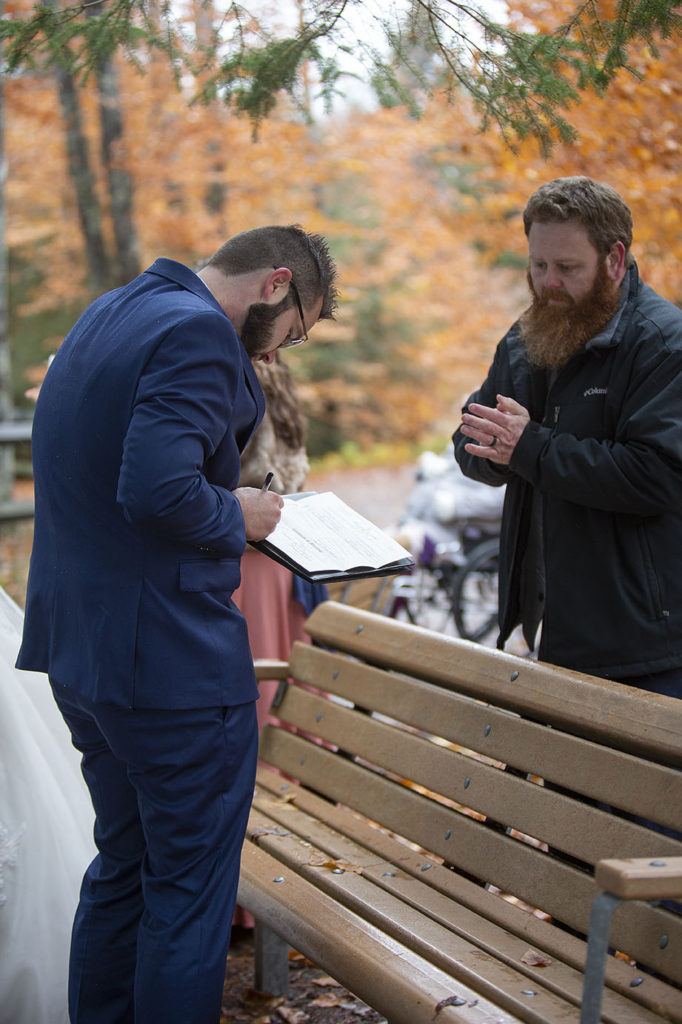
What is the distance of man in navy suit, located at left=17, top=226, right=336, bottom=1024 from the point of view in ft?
7.02

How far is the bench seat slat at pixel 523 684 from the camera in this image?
2.40 meters

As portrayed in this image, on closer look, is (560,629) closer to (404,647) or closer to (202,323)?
(404,647)

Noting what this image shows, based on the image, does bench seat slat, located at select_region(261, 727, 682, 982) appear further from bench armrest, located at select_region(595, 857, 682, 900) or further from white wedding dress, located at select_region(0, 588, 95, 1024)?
white wedding dress, located at select_region(0, 588, 95, 1024)

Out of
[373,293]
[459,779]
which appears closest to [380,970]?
[459,779]

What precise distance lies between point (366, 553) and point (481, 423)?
0.51m

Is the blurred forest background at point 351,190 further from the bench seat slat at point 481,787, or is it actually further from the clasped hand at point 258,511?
the bench seat slat at point 481,787

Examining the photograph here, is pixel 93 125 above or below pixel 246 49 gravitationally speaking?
above

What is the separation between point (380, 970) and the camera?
7.48 ft

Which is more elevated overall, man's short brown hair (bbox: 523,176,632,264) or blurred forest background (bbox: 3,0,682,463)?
blurred forest background (bbox: 3,0,682,463)

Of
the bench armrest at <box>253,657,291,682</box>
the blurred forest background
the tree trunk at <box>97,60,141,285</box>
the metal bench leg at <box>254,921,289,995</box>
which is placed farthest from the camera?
the tree trunk at <box>97,60,141,285</box>

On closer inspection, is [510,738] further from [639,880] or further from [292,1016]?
[292,1016]

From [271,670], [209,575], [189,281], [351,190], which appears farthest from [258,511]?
[351,190]

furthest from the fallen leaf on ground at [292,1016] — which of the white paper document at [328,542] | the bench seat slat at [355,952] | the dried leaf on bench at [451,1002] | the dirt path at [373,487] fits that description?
the dirt path at [373,487]

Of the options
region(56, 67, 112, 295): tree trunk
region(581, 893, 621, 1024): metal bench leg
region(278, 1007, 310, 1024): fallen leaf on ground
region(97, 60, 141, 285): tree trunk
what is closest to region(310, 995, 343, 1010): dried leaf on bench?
region(278, 1007, 310, 1024): fallen leaf on ground
